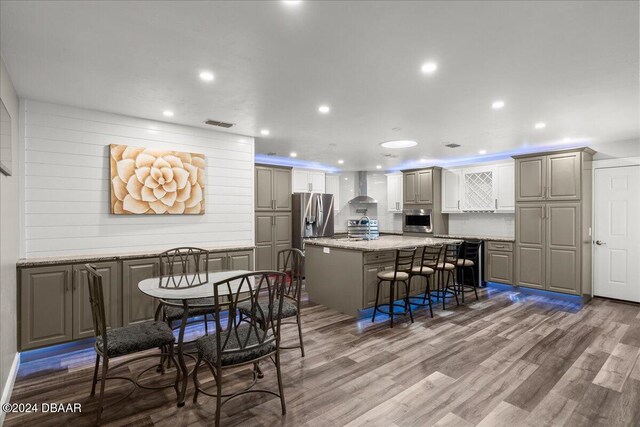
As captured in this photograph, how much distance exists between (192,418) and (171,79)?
2.67 meters

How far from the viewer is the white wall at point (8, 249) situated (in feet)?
7.87

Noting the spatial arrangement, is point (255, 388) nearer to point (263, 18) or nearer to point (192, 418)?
point (192, 418)

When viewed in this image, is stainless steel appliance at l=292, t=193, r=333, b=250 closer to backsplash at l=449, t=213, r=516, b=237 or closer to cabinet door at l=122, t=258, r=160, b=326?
backsplash at l=449, t=213, r=516, b=237

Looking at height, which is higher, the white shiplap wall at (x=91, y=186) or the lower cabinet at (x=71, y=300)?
the white shiplap wall at (x=91, y=186)

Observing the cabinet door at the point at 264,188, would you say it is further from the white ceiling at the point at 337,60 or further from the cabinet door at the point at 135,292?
the cabinet door at the point at 135,292

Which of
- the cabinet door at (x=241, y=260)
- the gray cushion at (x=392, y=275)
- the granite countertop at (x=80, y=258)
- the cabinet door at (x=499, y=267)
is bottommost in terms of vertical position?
the cabinet door at (x=499, y=267)

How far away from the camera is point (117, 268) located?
11.6ft

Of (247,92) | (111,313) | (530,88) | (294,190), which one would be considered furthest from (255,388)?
(294,190)

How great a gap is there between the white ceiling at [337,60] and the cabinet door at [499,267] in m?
2.49

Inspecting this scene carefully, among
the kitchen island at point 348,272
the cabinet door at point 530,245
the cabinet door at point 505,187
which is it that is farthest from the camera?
the cabinet door at point 505,187

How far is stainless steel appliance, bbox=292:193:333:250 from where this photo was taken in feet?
22.4

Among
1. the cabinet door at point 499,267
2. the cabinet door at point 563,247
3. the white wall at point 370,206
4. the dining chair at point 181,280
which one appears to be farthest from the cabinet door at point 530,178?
the dining chair at point 181,280

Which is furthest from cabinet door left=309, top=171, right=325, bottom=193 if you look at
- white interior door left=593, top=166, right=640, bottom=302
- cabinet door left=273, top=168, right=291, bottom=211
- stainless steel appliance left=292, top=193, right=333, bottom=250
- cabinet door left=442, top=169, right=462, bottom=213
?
white interior door left=593, top=166, right=640, bottom=302

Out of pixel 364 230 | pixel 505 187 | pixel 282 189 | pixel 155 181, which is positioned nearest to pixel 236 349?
pixel 155 181
